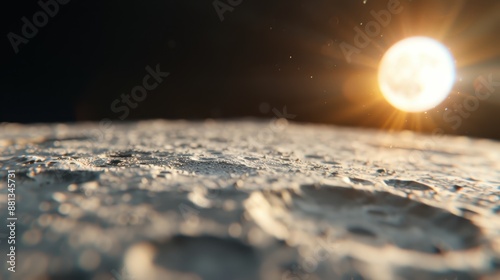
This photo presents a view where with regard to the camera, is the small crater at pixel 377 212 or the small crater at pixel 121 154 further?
the small crater at pixel 121 154

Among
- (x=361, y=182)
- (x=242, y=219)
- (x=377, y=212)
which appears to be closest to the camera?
(x=242, y=219)

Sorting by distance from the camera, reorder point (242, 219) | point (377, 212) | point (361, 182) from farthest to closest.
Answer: point (361, 182)
point (377, 212)
point (242, 219)

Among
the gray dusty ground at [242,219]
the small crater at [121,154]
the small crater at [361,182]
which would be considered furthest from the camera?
the small crater at [121,154]

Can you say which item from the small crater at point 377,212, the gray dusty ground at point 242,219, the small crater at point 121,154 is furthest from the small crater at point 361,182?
the small crater at point 121,154

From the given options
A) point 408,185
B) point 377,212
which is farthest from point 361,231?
point 408,185

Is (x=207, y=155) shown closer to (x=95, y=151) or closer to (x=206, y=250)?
(x=95, y=151)

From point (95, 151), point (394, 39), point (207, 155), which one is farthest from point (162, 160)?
point (394, 39)

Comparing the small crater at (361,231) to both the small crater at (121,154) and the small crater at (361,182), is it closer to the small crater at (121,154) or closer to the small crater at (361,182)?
the small crater at (361,182)

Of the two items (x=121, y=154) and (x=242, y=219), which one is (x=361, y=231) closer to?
(x=242, y=219)
